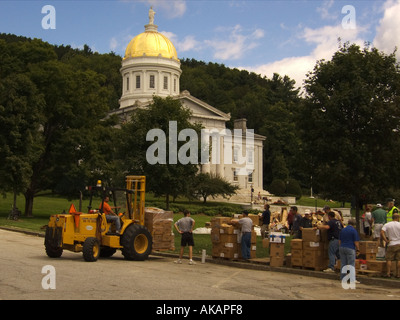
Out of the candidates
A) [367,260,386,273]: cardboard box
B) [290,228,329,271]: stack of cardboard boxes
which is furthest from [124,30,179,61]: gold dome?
[367,260,386,273]: cardboard box

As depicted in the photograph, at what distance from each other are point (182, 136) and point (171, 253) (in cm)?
2007

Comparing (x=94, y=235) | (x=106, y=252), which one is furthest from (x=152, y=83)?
(x=94, y=235)

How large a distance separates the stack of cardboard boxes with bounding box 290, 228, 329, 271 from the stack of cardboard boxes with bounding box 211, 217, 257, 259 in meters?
2.14

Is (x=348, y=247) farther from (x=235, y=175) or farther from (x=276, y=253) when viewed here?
(x=235, y=175)

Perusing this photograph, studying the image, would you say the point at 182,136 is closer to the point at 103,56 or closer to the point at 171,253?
the point at 171,253

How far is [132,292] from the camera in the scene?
10.4m

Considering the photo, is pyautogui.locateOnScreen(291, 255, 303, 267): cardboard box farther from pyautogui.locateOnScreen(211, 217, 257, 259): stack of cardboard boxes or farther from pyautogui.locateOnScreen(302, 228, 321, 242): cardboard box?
pyautogui.locateOnScreen(211, 217, 257, 259): stack of cardboard boxes

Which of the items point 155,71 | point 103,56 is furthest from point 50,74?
point 103,56

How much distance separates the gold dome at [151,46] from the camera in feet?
249

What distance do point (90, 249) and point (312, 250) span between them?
6385 mm

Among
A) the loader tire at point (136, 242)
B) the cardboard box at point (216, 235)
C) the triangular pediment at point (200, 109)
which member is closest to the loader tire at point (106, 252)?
the loader tire at point (136, 242)

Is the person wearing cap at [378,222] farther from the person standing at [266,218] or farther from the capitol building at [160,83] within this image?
the capitol building at [160,83]

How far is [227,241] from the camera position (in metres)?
16.9

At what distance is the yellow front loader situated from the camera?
15312mm
